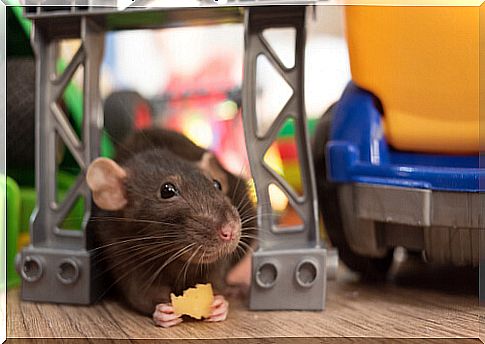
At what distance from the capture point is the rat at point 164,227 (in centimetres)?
112

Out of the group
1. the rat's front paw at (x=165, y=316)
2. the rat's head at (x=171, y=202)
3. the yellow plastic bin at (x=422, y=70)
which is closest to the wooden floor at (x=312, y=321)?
the rat's front paw at (x=165, y=316)

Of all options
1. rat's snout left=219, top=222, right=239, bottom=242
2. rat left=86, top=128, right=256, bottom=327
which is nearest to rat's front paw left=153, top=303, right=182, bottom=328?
rat left=86, top=128, right=256, bottom=327

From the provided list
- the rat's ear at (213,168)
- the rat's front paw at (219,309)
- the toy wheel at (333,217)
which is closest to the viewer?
the rat's front paw at (219,309)

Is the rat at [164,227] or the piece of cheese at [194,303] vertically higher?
the rat at [164,227]

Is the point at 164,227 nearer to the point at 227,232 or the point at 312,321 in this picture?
the point at 227,232

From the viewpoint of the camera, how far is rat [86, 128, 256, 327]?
3.68 feet

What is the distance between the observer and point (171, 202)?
118 centimetres

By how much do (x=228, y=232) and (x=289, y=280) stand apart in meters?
0.17

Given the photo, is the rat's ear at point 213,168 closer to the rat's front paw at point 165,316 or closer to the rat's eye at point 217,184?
the rat's eye at point 217,184

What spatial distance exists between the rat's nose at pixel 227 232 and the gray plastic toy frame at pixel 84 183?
12cm

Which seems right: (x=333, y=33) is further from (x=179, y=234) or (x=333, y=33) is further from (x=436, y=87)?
(x=179, y=234)

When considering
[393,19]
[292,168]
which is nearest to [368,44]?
[393,19]

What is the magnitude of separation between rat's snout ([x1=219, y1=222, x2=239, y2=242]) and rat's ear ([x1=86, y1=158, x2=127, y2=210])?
0.72ft

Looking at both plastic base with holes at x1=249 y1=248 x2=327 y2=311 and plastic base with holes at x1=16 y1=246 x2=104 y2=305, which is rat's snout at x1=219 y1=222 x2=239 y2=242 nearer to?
plastic base with holes at x1=249 y1=248 x2=327 y2=311
